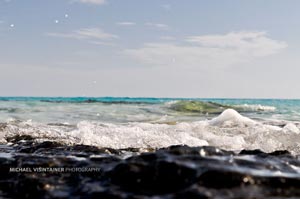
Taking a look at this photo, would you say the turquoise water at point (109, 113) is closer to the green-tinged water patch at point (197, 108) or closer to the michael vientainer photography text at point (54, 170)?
the green-tinged water patch at point (197, 108)

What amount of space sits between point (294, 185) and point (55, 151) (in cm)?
310

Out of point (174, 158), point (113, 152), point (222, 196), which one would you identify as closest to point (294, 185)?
point (222, 196)

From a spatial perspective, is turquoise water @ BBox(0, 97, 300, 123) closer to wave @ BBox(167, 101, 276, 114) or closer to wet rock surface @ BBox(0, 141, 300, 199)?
wave @ BBox(167, 101, 276, 114)

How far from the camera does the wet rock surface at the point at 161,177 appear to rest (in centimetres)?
329

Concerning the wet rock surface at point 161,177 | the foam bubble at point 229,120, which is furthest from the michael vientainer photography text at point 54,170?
the foam bubble at point 229,120

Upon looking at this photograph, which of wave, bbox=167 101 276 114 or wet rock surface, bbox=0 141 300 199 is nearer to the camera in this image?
wet rock surface, bbox=0 141 300 199

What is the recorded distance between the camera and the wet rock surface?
10.8ft

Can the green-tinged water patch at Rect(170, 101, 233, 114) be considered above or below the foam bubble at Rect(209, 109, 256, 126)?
below

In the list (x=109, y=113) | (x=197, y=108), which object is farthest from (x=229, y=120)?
(x=197, y=108)

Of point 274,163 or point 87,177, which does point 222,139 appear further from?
point 87,177

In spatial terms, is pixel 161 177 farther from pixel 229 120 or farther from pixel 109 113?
pixel 109 113

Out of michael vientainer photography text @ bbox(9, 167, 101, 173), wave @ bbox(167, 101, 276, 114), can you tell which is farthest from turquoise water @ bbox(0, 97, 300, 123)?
michael vientainer photography text @ bbox(9, 167, 101, 173)

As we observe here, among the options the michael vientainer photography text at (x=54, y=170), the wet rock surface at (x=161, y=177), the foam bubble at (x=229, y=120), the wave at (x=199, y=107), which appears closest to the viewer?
the wet rock surface at (x=161, y=177)

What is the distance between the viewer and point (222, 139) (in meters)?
9.55
